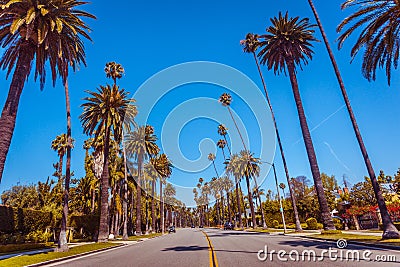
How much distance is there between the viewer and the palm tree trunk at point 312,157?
83.3 feet

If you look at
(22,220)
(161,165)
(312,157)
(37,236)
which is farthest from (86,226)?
(312,157)

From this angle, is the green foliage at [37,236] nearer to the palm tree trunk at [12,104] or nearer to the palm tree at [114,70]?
the palm tree trunk at [12,104]

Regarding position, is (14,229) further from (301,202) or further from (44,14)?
(301,202)

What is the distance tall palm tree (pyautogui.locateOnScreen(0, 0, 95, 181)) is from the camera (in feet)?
52.9

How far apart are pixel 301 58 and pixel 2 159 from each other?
96.3ft

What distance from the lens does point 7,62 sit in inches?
794

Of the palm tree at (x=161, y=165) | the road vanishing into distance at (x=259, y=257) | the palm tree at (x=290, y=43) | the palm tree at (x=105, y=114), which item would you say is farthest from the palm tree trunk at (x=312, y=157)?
the palm tree at (x=161, y=165)

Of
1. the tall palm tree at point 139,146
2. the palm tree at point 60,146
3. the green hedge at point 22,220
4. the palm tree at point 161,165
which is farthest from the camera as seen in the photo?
the palm tree at point 161,165

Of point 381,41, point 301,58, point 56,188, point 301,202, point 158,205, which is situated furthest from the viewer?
point 158,205

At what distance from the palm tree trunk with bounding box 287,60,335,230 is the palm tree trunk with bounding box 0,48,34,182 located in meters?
23.8

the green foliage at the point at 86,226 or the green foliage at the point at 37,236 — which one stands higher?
the green foliage at the point at 86,226

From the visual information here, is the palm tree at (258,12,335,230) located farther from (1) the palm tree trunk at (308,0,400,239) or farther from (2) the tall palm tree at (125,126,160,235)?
(2) the tall palm tree at (125,126,160,235)

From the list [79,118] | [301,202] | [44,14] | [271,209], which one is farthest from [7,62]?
[271,209]

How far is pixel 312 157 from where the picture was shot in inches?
1072
